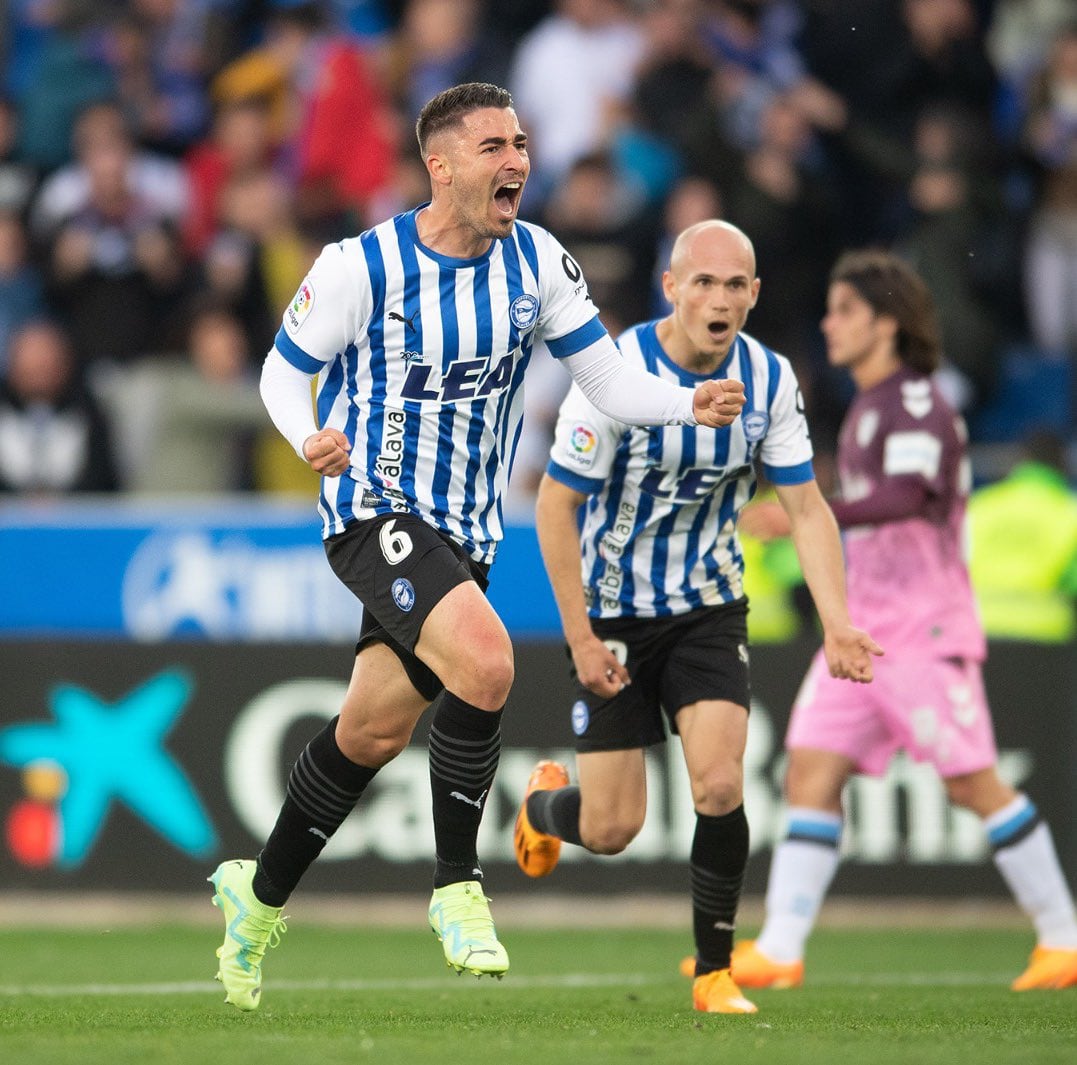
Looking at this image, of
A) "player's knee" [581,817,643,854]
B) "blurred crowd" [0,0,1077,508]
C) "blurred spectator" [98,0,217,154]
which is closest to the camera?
"player's knee" [581,817,643,854]

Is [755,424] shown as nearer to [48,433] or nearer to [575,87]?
[48,433]

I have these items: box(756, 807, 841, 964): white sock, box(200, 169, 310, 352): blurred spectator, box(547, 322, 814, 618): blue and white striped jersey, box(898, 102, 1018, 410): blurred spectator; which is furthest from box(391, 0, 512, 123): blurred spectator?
box(547, 322, 814, 618): blue and white striped jersey

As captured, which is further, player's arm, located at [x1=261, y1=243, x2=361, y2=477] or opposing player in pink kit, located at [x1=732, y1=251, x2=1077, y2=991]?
opposing player in pink kit, located at [x1=732, y1=251, x2=1077, y2=991]

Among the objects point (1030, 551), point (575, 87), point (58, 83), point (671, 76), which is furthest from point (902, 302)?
point (58, 83)

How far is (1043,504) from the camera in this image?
9.50 meters

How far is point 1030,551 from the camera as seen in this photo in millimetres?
9492

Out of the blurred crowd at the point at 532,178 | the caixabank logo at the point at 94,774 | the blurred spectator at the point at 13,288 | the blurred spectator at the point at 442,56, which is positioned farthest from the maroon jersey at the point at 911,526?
the blurred spectator at the point at 13,288

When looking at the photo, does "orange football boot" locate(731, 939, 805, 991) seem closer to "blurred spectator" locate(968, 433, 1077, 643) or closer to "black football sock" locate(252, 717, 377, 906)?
"black football sock" locate(252, 717, 377, 906)

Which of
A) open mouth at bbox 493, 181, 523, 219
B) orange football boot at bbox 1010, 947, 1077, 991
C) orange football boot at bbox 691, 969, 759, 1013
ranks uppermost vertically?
open mouth at bbox 493, 181, 523, 219

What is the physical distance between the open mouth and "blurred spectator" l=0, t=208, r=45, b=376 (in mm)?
7211

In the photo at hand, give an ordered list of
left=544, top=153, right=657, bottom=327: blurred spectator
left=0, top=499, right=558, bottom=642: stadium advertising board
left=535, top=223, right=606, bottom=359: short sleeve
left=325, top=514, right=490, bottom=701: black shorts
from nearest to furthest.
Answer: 1. left=325, top=514, right=490, bottom=701: black shorts
2. left=535, top=223, right=606, bottom=359: short sleeve
3. left=0, top=499, right=558, bottom=642: stadium advertising board
4. left=544, top=153, right=657, bottom=327: blurred spectator

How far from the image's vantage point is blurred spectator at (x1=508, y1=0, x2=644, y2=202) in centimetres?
1279

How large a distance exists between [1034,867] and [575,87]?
6.87 metres

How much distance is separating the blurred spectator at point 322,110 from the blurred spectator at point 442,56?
18 centimetres
